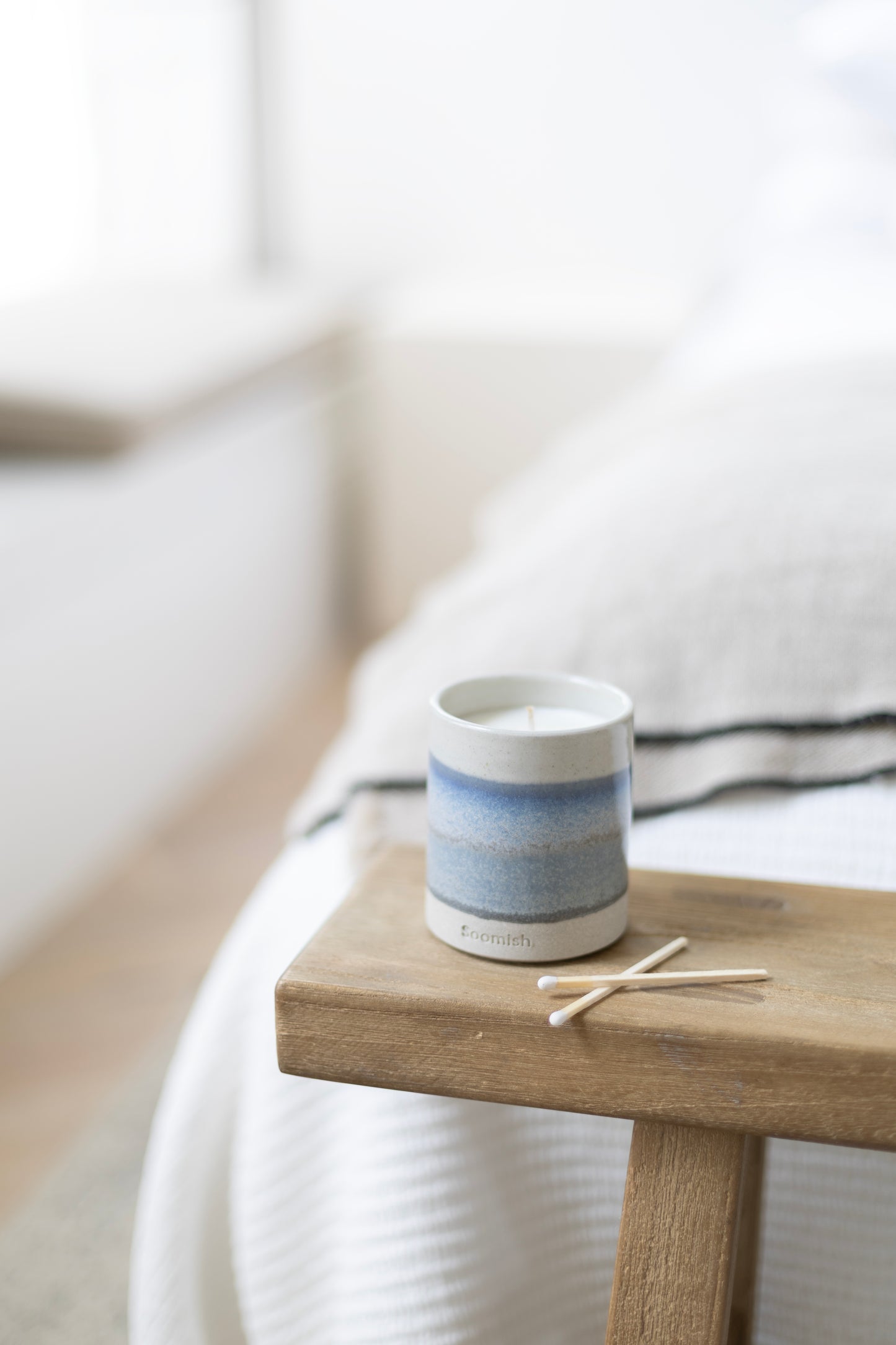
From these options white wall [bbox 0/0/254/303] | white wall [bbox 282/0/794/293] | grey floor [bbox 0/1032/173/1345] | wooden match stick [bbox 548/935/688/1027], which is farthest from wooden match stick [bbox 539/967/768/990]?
white wall [bbox 282/0/794/293]

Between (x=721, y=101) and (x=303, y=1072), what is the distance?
7.69 feet

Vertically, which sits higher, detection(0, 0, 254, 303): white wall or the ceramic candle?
detection(0, 0, 254, 303): white wall

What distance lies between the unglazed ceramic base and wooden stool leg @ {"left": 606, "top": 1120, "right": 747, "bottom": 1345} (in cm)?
6

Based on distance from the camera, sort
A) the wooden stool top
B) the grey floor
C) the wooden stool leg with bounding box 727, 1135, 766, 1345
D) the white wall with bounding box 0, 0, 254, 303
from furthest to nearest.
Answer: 1. the white wall with bounding box 0, 0, 254, 303
2. the grey floor
3. the wooden stool leg with bounding box 727, 1135, 766, 1345
4. the wooden stool top

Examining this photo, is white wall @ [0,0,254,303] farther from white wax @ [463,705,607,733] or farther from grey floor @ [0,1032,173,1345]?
white wax @ [463,705,607,733]

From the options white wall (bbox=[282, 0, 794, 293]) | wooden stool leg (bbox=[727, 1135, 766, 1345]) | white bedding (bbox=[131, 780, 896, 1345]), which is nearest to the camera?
white bedding (bbox=[131, 780, 896, 1345])

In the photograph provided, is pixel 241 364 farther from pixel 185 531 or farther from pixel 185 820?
pixel 185 820

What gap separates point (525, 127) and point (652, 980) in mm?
2373

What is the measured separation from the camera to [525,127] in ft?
8.08

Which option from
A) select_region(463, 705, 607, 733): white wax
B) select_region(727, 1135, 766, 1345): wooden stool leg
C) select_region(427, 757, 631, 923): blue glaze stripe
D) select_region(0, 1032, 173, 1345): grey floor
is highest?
select_region(463, 705, 607, 733): white wax

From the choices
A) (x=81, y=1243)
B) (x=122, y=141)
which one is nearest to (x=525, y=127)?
(x=122, y=141)

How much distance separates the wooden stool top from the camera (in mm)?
346

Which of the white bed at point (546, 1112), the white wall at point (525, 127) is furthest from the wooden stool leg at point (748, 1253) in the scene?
the white wall at point (525, 127)

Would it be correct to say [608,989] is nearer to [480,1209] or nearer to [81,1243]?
[480,1209]
